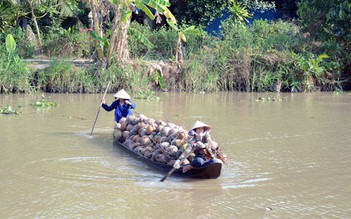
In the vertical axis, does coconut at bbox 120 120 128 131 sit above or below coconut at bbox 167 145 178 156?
above

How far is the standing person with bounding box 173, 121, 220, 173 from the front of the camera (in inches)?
286

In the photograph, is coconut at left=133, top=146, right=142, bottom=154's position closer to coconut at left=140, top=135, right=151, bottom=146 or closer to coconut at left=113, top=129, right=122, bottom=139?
coconut at left=140, top=135, right=151, bottom=146

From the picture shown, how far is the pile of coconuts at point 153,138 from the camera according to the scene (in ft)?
25.7

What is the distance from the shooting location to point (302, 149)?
930 cm

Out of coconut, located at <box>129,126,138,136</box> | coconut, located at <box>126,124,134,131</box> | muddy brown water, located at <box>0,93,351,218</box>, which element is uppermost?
coconut, located at <box>126,124,134,131</box>

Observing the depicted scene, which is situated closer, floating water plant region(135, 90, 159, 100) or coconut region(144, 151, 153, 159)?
coconut region(144, 151, 153, 159)

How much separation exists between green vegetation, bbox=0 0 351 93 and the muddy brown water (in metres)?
3.85

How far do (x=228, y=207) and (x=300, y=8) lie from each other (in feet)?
49.4

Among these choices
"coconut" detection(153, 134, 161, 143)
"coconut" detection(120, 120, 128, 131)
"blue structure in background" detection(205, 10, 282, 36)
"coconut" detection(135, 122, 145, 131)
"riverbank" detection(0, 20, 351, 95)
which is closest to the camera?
"coconut" detection(153, 134, 161, 143)

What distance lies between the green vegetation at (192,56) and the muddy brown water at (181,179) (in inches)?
151

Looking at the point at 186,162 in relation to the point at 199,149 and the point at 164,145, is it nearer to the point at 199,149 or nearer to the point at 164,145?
the point at 199,149

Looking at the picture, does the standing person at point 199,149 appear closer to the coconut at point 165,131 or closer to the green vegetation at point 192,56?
the coconut at point 165,131

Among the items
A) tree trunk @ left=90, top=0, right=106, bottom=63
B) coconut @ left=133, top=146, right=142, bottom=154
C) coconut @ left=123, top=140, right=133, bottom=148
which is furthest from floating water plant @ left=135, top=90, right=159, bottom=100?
coconut @ left=133, top=146, right=142, bottom=154

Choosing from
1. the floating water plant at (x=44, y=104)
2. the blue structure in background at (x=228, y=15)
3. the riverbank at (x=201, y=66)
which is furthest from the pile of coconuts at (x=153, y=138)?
the blue structure in background at (x=228, y=15)
